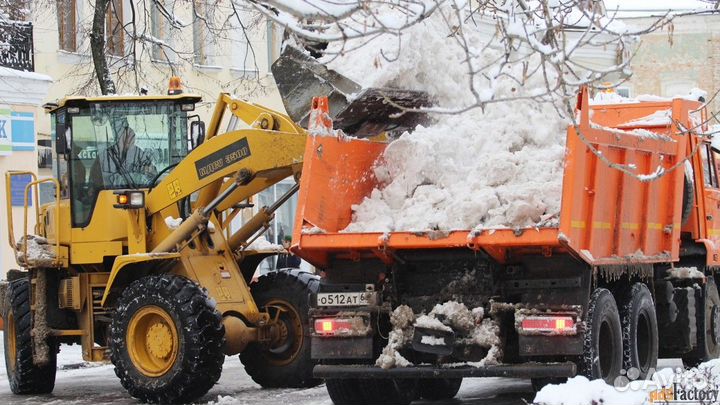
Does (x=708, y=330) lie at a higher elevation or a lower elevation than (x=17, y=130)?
lower

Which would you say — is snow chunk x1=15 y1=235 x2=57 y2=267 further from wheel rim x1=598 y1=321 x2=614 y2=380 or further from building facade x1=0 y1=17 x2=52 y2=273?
building facade x1=0 y1=17 x2=52 y2=273

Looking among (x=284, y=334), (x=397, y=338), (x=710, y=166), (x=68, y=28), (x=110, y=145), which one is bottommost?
(x=284, y=334)

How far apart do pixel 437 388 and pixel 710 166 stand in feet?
14.2

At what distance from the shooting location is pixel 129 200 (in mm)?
13352

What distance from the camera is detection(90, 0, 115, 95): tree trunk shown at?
18781mm

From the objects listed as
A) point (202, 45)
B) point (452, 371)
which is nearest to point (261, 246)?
point (452, 371)

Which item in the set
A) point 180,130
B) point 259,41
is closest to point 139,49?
point 259,41

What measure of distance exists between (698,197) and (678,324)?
152cm

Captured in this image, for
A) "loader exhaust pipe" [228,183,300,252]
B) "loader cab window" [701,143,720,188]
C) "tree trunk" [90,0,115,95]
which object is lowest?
"loader exhaust pipe" [228,183,300,252]

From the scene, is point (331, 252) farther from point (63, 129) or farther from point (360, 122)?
point (63, 129)

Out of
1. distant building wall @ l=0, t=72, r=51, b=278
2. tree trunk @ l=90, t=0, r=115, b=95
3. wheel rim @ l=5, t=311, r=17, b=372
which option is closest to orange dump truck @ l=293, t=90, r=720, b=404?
wheel rim @ l=5, t=311, r=17, b=372

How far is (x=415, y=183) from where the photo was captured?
1170cm

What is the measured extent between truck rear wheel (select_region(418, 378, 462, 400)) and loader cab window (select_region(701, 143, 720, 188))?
3854mm

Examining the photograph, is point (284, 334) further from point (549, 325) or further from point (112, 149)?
point (549, 325)
